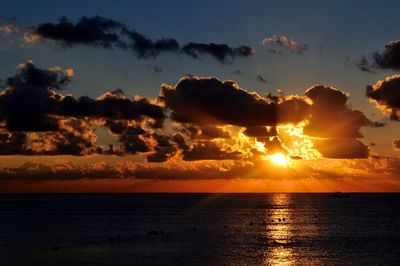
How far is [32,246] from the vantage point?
122 m

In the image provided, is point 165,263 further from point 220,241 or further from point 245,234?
point 245,234

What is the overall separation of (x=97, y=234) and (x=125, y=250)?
132 feet

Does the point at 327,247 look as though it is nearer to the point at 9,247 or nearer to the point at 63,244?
the point at 63,244

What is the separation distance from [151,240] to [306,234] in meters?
44.4

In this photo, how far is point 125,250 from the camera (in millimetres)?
113000

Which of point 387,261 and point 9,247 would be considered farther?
point 9,247

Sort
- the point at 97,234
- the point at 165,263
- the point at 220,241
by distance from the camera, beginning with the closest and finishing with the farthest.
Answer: the point at 165,263, the point at 220,241, the point at 97,234

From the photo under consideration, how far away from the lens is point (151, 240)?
133 m

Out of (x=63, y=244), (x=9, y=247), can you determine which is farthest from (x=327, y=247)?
(x=9, y=247)

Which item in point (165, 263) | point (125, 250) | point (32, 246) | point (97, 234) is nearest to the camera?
point (165, 263)

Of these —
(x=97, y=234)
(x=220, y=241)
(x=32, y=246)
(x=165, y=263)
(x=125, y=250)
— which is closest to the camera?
(x=165, y=263)

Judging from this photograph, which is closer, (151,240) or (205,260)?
(205,260)

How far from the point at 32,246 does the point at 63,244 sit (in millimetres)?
6881

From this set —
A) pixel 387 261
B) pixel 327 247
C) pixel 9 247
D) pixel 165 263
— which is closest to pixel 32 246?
pixel 9 247
